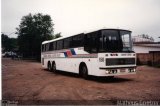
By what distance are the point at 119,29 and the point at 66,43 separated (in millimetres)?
4908

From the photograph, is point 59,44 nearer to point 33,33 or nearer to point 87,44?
point 87,44

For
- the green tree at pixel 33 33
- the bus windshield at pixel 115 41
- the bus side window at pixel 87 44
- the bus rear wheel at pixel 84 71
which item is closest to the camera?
the bus windshield at pixel 115 41

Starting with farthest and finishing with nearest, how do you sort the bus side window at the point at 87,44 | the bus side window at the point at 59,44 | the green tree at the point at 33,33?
the green tree at the point at 33,33 → the bus side window at the point at 59,44 → the bus side window at the point at 87,44

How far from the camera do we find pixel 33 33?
153ft

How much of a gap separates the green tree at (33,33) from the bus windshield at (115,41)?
34.9 metres

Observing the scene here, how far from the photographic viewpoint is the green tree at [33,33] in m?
46.6

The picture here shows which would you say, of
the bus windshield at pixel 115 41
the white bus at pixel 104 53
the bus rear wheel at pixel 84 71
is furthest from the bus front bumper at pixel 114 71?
the bus rear wheel at pixel 84 71

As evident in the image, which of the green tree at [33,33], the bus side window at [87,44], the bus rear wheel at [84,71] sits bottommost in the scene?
the bus rear wheel at [84,71]

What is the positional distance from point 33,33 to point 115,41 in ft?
122

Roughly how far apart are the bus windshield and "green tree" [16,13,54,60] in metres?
34.9

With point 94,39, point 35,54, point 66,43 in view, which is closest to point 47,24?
point 35,54

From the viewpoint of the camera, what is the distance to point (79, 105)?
656 cm

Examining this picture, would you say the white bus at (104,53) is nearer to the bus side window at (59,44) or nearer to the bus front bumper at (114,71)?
the bus front bumper at (114,71)

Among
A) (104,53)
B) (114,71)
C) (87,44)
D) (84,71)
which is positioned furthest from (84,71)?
(104,53)
